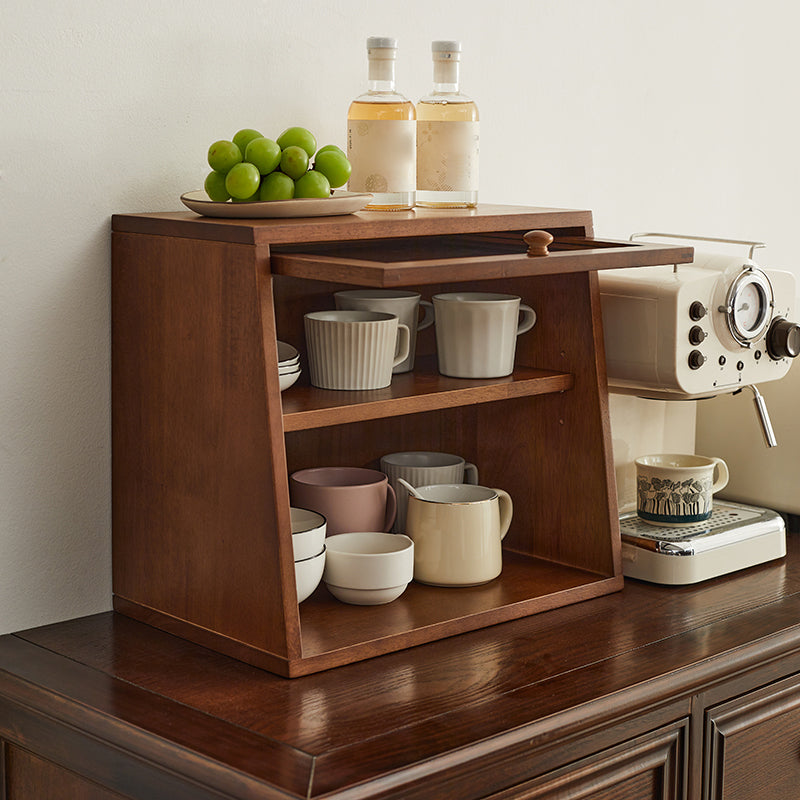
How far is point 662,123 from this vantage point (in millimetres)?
2002

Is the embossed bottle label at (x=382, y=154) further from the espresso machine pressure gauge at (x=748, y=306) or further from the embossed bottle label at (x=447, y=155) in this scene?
the espresso machine pressure gauge at (x=748, y=306)

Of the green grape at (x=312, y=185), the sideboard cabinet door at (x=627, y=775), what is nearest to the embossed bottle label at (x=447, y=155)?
the green grape at (x=312, y=185)

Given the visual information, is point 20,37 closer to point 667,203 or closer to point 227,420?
point 227,420

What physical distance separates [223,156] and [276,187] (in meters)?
0.07

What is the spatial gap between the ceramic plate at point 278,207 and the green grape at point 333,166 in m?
0.03

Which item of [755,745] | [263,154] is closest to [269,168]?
[263,154]

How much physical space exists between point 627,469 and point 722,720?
0.51 metres

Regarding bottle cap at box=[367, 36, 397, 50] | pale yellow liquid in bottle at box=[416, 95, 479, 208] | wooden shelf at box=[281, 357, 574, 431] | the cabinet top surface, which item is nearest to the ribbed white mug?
wooden shelf at box=[281, 357, 574, 431]

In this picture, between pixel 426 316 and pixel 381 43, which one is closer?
pixel 381 43

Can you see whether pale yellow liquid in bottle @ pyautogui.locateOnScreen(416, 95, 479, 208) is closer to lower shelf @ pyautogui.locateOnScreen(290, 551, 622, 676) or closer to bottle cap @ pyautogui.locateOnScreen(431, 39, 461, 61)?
bottle cap @ pyautogui.locateOnScreen(431, 39, 461, 61)

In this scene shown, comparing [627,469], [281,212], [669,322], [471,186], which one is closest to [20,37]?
[281,212]

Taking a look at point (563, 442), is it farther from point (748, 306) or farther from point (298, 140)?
point (298, 140)

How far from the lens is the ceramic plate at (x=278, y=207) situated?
1291 mm

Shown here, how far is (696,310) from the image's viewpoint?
4.97ft
